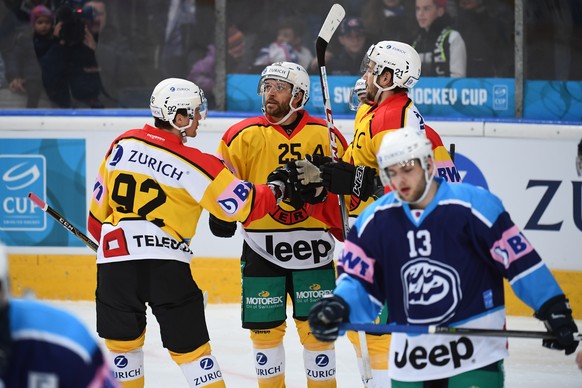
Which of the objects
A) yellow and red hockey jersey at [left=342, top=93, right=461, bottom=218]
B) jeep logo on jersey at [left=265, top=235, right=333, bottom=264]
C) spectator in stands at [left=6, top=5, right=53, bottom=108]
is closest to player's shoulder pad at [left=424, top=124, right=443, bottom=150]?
yellow and red hockey jersey at [left=342, top=93, right=461, bottom=218]

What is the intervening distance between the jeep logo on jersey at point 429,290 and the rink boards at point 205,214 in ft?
10.7

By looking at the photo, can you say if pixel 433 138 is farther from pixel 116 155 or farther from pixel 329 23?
pixel 116 155

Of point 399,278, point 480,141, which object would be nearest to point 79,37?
point 480,141

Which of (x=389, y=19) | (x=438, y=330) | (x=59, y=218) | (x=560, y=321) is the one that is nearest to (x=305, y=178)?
(x=59, y=218)

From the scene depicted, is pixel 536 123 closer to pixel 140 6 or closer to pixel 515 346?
pixel 515 346

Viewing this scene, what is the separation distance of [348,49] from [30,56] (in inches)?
76.6

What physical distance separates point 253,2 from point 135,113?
0.95 meters

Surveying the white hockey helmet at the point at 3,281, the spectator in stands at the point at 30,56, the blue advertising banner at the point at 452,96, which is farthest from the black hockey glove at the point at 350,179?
the spectator in stands at the point at 30,56

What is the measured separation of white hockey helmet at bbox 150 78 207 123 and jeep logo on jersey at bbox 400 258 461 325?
138 cm

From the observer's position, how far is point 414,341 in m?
3.20

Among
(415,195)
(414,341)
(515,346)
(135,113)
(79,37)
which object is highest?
(79,37)

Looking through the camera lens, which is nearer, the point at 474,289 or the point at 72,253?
the point at 474,289

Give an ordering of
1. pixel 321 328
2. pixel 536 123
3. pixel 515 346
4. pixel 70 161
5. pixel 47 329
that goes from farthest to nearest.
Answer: pixel 70 161 → pixel 536 123 → pixel 515 346 → pixel 321 328 → pixel 47 329

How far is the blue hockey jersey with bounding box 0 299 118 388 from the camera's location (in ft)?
7.10
